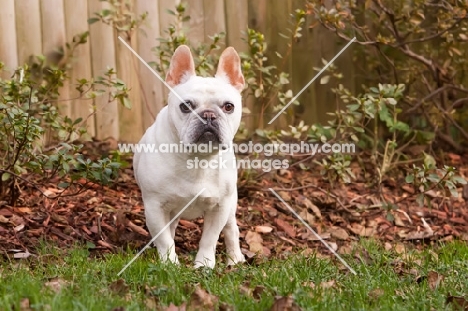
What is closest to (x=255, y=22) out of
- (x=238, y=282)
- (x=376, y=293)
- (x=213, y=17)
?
(x=213, y=17)

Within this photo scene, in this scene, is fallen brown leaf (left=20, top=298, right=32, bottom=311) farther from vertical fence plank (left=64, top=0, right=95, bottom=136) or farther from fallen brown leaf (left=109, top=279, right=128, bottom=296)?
vertical fence plank (left=64, top=0, right=95, bottom=136)

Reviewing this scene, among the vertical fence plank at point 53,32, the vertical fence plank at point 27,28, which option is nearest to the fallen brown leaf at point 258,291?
the vertical fence plank at point 53,32

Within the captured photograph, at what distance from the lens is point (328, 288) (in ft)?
12.8

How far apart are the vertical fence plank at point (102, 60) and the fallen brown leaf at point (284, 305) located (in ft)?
12.1

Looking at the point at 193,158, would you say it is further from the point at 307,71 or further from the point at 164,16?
the point at 307,71

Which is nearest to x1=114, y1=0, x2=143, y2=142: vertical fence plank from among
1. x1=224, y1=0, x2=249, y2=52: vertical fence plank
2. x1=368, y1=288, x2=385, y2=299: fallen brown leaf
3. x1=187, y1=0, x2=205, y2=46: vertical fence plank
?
x1=187, y1=0, x2=205, y2=46: vertical fence plank

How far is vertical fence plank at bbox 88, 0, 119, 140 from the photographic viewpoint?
687 centimetres

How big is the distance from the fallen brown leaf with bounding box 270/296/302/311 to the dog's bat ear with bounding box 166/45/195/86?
181cm

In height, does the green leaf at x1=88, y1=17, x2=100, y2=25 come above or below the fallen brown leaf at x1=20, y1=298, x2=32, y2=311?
above

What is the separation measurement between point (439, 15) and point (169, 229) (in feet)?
10.9

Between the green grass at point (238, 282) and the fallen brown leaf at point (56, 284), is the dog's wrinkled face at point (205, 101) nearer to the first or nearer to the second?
the green grass at point (238, 282)

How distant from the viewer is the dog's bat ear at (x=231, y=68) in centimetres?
485

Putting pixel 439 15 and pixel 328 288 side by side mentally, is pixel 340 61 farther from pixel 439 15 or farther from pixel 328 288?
pixel 328 288

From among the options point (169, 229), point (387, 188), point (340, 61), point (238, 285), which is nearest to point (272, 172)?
point (387, 188)
